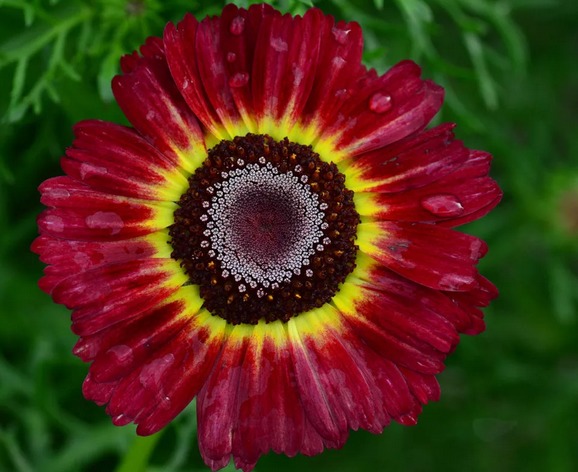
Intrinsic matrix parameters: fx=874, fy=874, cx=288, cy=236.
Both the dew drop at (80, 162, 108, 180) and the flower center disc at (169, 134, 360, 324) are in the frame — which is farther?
the flower center disc at (169, 134, 360, 324)

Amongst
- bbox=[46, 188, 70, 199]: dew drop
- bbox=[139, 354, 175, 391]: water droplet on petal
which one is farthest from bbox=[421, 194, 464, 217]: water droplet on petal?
bbox=[46, 188, 70, 199]: dew drop

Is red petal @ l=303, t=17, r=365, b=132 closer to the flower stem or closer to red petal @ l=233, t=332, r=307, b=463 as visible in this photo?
red petal @ l=233, t=332, r=307, b=463

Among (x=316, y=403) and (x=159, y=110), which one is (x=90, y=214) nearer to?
(x=159, y=110)

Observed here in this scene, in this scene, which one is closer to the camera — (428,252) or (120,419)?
(120,419)

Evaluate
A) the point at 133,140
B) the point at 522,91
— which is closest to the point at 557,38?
the point at 522,91

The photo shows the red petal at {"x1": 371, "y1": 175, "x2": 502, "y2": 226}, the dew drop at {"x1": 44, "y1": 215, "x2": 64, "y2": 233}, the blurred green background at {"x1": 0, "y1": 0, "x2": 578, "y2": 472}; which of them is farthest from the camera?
the blurred green background at {"x1": 0, "y1": 0, "x2": 578, "y2": 472}

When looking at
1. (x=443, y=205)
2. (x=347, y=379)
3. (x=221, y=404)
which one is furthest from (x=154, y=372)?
(x=443, y=205)
